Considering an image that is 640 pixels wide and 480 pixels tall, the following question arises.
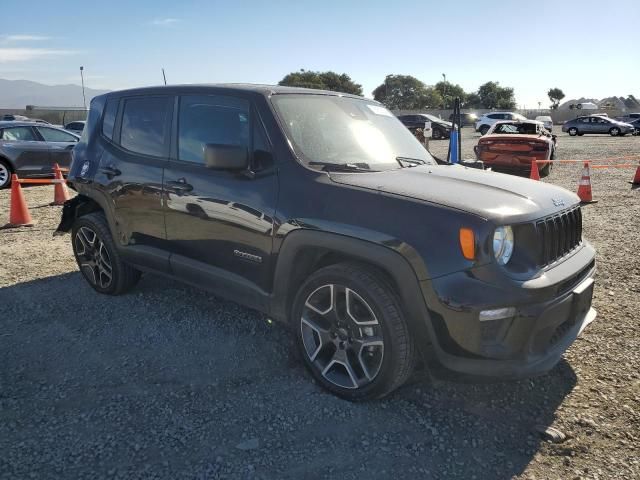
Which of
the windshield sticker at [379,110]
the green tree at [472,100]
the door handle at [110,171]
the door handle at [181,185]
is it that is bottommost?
the door handle at [181,185]

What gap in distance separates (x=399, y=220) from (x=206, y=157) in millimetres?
1319

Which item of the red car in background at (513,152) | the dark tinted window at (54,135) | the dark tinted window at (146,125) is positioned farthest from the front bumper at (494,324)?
the dark tinted window at (54,135)

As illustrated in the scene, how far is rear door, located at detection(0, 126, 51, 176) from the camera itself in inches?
439

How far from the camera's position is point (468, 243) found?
2.50 m

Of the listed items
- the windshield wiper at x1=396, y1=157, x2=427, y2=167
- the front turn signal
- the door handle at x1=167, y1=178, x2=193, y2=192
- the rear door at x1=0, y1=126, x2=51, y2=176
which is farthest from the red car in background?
the rear door at x1=0, y1=126, x2=51, y2=176

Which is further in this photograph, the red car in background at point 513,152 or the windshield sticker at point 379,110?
the red car in background at point 513,152

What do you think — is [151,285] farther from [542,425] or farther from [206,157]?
[542,425]

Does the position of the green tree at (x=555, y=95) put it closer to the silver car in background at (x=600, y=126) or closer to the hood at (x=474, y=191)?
the silver car in background at (x=600, y=126)

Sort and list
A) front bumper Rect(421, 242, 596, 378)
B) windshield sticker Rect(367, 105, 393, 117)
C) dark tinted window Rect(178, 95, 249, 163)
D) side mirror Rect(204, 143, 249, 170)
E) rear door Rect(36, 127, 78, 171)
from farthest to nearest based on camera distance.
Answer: rear door Rect(36, 127, 78, 171) < windshield sticker Rect(367, 105, 393, 117) < dark tinted window Rect(178, 95, 249, 163) < side mirror Rect(204, 143, 249, 170) < front bumper Rect(421, 242, 596, 378)

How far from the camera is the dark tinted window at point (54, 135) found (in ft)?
38.6

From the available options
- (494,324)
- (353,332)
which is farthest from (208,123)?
(494,324)

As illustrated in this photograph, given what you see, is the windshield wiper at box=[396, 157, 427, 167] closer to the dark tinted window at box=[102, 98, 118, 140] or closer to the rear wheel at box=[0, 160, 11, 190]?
the dark tinted window at box=[102, 98, 118, 140]

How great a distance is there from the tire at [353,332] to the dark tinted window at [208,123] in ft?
3.77

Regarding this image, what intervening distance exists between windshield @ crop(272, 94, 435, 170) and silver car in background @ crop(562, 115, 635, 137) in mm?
37406
